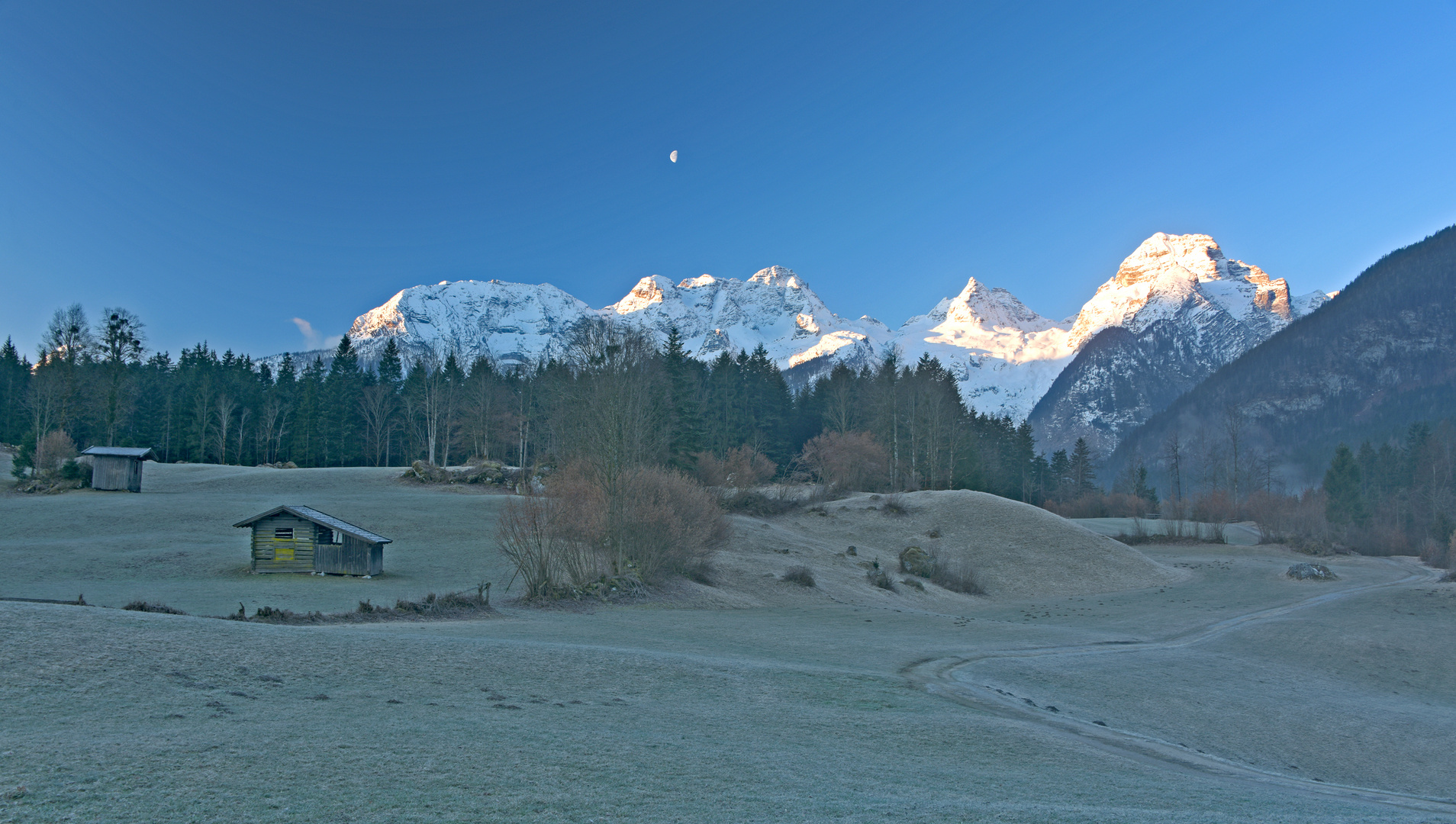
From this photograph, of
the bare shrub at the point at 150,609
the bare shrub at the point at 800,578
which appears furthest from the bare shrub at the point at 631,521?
the bare shrub at the point at 150,609

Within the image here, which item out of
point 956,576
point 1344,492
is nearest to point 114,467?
point 956,576

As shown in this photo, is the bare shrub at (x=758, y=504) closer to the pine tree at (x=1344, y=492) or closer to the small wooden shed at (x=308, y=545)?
the small wooden shed at (x=308, y=545)

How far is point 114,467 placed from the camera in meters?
50.0

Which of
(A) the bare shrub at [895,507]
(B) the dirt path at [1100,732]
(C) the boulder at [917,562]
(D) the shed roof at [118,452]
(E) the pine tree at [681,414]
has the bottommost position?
(C) the boulder at [917,562]

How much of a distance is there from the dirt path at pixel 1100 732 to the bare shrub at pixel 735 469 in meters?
37.4

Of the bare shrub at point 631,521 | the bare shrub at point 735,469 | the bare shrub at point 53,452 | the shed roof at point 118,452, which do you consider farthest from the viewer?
the bare shrub at point 735,469

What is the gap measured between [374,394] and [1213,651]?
87.0 metres

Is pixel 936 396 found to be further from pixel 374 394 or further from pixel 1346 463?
pixel 374 394

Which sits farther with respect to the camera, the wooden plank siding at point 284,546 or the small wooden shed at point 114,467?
the small wooden shed at point 114,467

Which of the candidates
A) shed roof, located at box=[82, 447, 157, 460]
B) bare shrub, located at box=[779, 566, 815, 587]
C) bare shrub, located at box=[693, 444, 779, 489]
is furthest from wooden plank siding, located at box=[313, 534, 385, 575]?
shed roof, located at box=[82, 447, 157, 460]

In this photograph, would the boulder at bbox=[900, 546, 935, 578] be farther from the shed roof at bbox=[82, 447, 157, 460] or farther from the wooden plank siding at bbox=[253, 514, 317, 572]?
the shed roof at bbox=[82, 447, 157, 460]

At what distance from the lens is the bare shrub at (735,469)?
5803 centimetres

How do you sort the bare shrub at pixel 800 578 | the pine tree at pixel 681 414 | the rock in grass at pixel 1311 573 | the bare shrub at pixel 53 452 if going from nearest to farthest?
the bare shrub at pixel 800 578 < the rock in grass at pixel 1311 573 < the bare shrub at pixel 53 452 < the pine tree at pixel 681 414

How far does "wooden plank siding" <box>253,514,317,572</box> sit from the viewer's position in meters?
30.8
